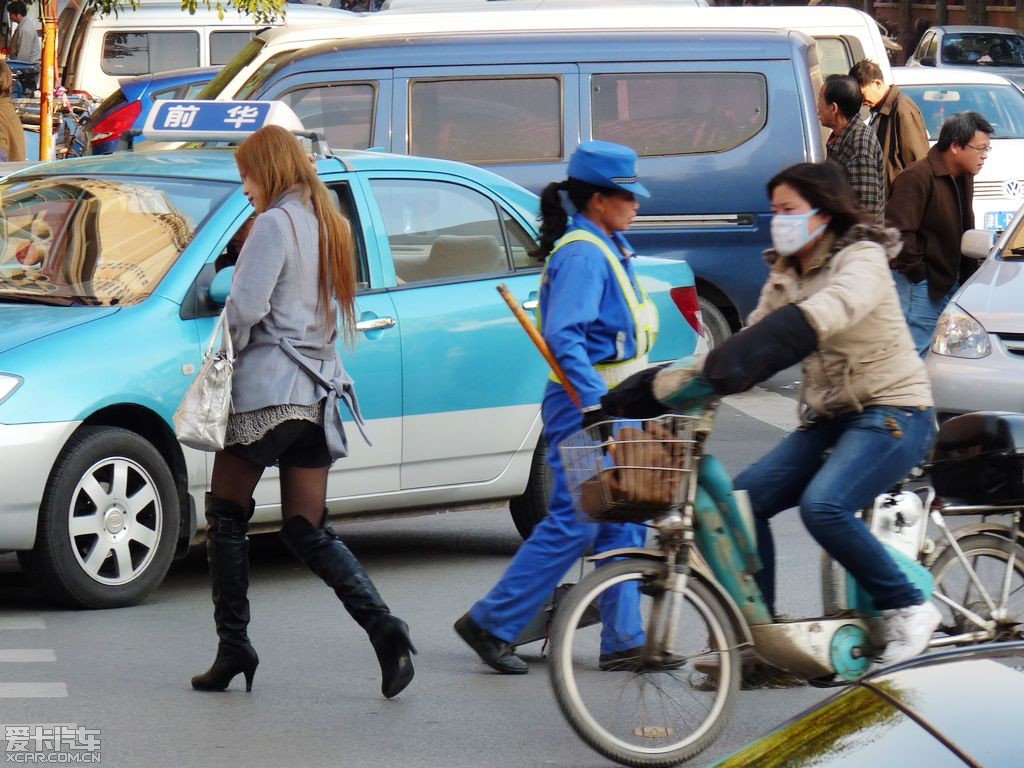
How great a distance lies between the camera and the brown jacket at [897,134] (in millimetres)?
11508

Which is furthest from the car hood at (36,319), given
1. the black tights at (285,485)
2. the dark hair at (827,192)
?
the dark hair at (827,192)

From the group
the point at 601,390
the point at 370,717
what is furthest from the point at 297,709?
the point at 601,390

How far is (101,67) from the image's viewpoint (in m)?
21.4

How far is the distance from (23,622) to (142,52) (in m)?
16.0

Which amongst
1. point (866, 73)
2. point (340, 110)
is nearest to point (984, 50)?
point (866, 73)

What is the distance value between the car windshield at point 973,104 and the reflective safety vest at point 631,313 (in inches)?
468

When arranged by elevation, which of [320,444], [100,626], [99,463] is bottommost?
[100,626]

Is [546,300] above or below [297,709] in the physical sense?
above


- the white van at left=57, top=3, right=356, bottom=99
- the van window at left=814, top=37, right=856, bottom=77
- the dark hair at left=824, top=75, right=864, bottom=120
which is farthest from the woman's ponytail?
the white van at left=57, top=3, right=356, bottom=99

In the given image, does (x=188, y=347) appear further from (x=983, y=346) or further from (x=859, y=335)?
(x=983, y=346)

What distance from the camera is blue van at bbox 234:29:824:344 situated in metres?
11.6

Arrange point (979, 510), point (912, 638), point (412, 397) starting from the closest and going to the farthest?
point (912, 638) → point (979, 510) → point (412, 397)

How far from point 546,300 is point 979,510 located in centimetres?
145

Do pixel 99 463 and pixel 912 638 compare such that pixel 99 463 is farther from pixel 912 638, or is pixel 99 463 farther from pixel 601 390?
pixel 912 638
